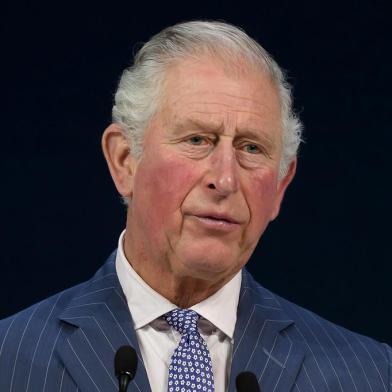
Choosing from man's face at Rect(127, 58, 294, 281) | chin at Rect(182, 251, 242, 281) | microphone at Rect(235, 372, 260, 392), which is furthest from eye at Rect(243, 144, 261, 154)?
microphone at Rect(235, 372, 260, 392)

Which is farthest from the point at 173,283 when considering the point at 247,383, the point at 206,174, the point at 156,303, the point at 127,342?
the point at 247,383

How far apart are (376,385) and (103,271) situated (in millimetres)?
712

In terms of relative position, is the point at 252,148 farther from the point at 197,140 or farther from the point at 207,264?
the point at 207,264

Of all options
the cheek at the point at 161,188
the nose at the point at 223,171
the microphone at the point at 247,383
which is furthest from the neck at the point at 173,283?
the microphone at the point at 247,383

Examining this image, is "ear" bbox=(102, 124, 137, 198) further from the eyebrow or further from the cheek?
the eyebrow

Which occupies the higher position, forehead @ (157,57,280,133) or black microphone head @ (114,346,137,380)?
forehead @ (157,57,280,133)

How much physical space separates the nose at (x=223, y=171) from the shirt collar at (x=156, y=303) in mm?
321

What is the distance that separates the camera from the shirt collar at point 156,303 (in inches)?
108

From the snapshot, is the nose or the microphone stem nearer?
the microphone stem

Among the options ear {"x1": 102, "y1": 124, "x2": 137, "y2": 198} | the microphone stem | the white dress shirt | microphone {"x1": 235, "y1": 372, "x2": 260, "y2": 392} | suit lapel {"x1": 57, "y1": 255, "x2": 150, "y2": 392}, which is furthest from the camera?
ear {"x1": 102, "y1": 124, "x2": 137, "y2": 198}

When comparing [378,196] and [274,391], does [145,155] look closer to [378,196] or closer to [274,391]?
[274,391]

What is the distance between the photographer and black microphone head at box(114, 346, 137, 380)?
91.6 inches

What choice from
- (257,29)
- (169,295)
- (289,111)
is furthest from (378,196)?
(169,295)

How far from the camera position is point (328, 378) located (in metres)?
2.74
